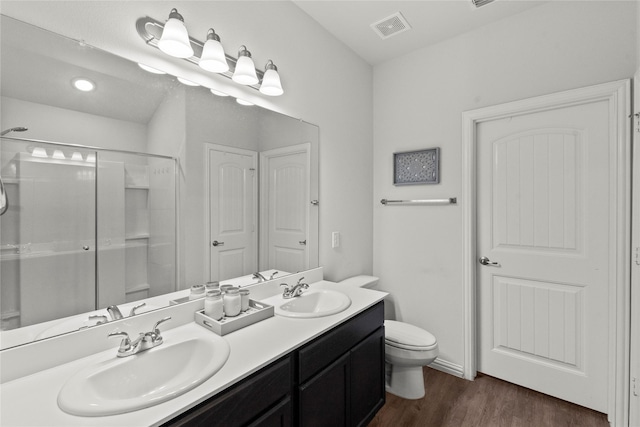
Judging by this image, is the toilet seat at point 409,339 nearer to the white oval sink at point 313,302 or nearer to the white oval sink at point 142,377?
the white oval sink at point 313,302

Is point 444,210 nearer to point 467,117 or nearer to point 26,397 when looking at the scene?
point 467,117

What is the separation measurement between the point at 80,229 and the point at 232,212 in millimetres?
663

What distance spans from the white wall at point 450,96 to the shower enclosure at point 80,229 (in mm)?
1873

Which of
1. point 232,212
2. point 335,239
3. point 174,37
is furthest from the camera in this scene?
point 335,239

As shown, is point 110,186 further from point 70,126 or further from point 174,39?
point 174,39

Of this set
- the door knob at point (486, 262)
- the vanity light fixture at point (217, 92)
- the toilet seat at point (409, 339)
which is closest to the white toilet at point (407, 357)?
the toilet seat at point (409, 339)

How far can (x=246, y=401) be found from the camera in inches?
38.5

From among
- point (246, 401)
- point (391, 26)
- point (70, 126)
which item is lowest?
point (246, 401)

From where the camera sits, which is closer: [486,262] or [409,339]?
[409,339]

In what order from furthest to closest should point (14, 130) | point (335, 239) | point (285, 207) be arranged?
point (335, 239), point (285, 207), point (14, 130)

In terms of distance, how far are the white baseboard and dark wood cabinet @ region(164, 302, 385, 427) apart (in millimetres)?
761

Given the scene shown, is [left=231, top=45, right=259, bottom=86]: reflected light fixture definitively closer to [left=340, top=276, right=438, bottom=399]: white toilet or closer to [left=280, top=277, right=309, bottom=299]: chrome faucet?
[left=280, top=277, right=309, bottom=299]: chrome faucet

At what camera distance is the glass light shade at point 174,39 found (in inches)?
48.0

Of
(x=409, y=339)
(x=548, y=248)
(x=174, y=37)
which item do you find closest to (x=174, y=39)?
(x=174, y=37)
